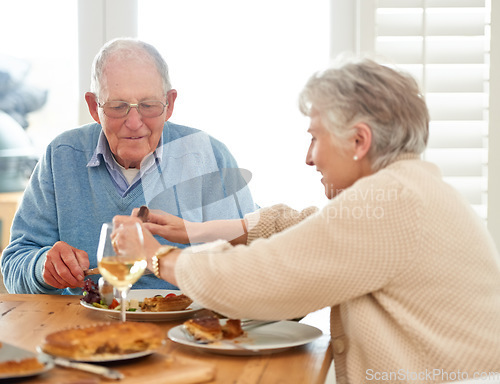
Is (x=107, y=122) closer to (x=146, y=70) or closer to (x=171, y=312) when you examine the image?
(x=146, y=70)

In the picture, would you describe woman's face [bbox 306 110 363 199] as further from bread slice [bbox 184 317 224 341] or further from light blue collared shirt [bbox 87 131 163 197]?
light blue collared shirt [bbox 87 131 163 197]

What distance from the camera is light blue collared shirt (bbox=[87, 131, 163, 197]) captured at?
2027 millimetres

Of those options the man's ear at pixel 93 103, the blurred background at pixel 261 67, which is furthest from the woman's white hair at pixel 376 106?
the blurred background at pixel 261 67

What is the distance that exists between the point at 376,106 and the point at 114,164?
3.39 ft

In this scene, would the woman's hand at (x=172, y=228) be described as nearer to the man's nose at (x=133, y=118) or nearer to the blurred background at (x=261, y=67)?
the man's nose at (x=133, y=118)

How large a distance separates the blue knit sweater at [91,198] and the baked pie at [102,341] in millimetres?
816

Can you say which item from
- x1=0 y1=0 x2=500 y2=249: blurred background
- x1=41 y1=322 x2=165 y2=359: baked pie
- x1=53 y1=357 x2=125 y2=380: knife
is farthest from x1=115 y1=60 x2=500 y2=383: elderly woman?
x1=0 y1=0 x2=500 y2=249: blurred background

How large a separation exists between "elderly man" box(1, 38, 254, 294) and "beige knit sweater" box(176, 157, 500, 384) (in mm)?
762

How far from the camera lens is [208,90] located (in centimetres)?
268

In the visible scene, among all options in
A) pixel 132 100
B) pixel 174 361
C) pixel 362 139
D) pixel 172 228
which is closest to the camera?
pixel 174 361

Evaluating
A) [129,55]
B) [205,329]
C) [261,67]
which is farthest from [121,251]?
[261,67]

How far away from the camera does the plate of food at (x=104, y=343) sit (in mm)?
1042

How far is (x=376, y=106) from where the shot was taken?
1.28 m

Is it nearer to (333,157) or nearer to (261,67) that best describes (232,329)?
(333,157)
